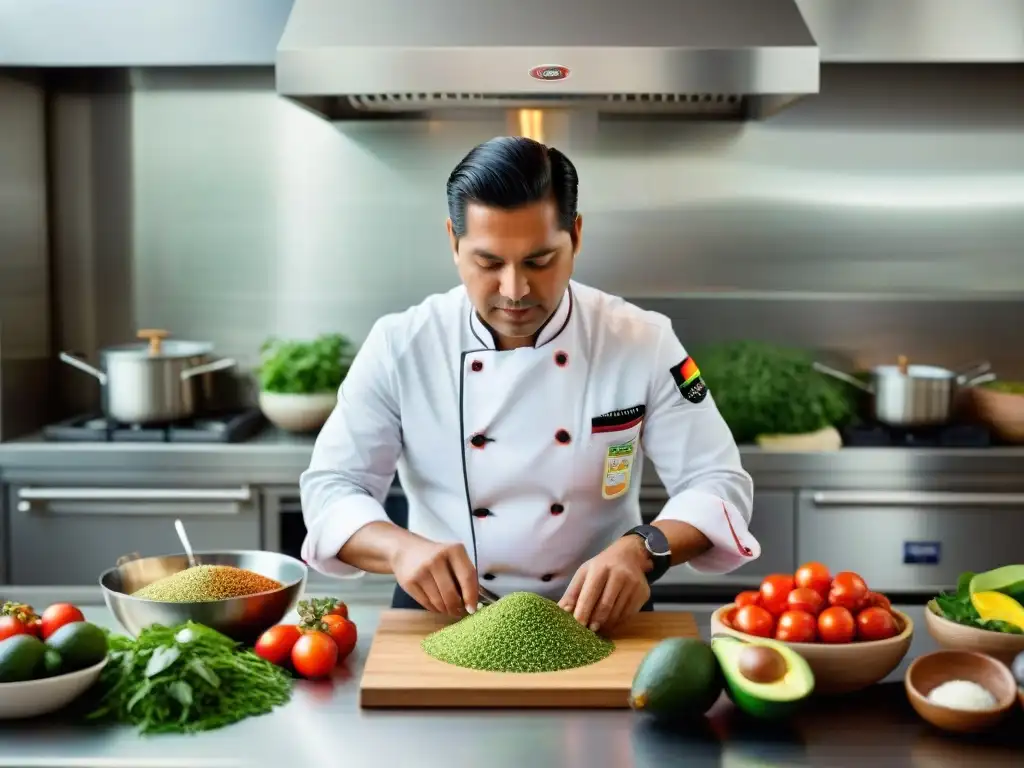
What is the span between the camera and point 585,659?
164 centimetres

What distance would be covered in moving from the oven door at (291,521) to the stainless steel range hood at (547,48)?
41.2 inches

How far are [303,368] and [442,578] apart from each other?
1.76 meters

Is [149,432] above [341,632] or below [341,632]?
above

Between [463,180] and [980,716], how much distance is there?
1027mm

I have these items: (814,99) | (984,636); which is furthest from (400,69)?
(984,636)

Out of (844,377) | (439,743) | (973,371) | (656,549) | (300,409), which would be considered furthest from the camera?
(973,371)

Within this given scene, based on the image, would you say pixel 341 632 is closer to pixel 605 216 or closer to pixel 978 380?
pixel 605 216

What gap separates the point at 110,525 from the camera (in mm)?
3236

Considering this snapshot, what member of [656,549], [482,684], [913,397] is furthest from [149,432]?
[913,397]

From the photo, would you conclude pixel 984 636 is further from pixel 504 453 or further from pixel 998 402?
pixel 998 402

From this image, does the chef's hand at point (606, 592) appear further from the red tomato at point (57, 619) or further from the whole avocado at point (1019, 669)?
the red tomato at point (57, 619)

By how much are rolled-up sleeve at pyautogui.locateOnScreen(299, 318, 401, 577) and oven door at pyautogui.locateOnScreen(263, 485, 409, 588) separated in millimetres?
Result: 1106

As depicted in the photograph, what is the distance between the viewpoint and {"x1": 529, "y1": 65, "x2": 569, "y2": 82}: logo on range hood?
2.91m

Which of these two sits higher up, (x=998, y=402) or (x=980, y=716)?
(x=998, y=402)
